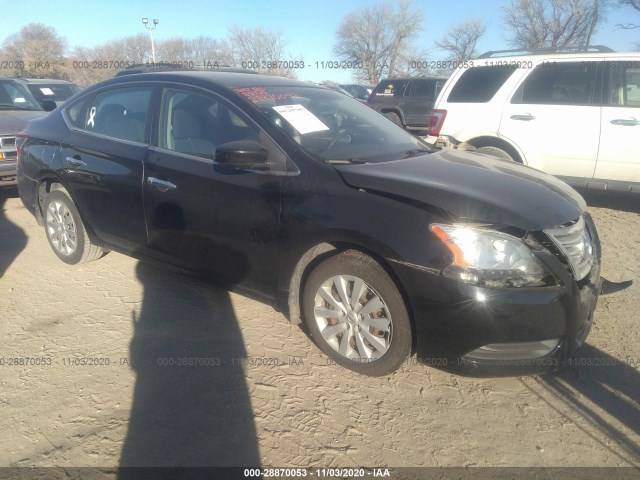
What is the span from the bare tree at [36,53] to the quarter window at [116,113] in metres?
27.6

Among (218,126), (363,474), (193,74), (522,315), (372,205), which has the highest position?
(193,74)

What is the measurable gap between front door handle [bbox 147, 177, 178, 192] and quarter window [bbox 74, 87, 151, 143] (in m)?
0.37

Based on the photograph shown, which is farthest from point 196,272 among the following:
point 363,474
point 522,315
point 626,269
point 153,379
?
point 626,269

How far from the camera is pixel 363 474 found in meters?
2.05

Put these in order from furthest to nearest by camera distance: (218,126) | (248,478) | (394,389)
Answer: (218,126) → (394,389) → (248,478)

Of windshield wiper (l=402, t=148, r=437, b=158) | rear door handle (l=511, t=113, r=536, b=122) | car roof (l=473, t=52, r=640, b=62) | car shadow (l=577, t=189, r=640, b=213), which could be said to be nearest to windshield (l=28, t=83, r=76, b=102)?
car roof (l=473, t=52, r=640, b=62)

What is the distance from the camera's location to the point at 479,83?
6273 millimetres

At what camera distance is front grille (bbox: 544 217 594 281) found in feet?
7.66

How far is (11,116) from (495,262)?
7.20 metres

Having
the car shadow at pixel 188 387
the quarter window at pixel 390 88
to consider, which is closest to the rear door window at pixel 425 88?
the quarter window at pixel 390 88

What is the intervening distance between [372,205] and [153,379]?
1639mm

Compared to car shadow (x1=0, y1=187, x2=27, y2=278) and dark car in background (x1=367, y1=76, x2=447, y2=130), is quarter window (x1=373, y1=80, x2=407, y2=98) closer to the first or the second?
dark car in background (x1=367, y1=76, x2=447, y2=130)

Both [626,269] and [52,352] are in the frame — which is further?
[626,269]

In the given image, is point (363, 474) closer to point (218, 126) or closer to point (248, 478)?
point (248, 478)
